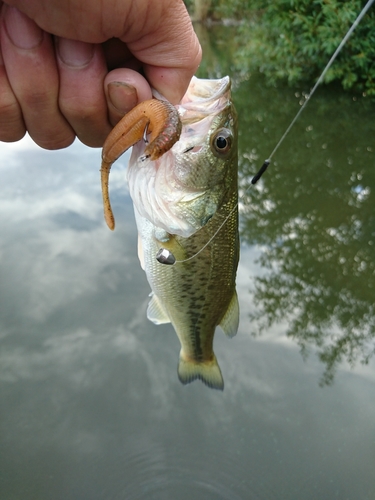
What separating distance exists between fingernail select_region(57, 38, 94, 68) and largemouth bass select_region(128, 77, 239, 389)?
294 millimetres

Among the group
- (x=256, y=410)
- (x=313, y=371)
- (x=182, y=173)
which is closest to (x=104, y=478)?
(x=256, y=410)

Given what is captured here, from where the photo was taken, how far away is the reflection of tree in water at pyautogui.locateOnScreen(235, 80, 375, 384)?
430 centimetres

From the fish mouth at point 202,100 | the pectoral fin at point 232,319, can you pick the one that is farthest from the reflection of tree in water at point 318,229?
the fish mouth at point 202,100

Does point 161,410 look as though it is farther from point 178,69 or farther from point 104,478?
point 178,69

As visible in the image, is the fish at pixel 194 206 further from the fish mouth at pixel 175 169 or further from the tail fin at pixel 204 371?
the tail fin at pixel 204 371

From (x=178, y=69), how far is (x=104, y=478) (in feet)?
9.11

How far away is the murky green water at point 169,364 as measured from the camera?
3137mm

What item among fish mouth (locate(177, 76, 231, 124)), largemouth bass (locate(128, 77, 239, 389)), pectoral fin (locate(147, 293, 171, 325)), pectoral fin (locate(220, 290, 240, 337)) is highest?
fish mouth (locate(177, 76, 231, 124))

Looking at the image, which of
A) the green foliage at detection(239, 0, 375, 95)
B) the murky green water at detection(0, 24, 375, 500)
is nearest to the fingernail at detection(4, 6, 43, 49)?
the murky green water at detection(0, 24, 375, 500)

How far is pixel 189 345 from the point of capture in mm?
2318

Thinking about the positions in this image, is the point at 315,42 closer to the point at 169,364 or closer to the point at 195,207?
the point at 169,364

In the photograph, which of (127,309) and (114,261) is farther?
(114,261)

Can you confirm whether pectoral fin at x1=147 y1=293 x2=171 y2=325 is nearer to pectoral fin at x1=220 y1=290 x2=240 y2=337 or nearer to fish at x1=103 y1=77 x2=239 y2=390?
fish at x1=103 y1=77 x2=239 y2=390

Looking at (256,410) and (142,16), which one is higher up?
(142,16)
